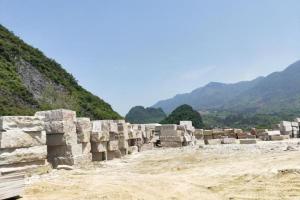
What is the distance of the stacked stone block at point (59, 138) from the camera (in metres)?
12.1

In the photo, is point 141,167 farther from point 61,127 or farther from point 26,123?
point 26,123

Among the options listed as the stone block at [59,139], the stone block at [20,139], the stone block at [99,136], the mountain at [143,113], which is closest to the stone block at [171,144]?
the stone block at [99,136]

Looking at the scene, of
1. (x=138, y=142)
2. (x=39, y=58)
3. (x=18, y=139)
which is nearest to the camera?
(x=18, y=139)

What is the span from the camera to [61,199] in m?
7.31

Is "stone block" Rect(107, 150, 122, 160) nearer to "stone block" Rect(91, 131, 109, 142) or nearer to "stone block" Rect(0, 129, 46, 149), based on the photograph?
"stone block" Rect(91, 131, 109, 142)

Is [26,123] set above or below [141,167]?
above

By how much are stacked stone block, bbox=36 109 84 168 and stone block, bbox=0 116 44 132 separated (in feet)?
5.12

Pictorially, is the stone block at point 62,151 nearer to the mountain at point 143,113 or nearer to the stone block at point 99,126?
the stone block at point 99,126

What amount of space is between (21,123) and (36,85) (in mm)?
35911

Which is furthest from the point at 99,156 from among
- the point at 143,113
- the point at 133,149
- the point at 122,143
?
the point at 143,113

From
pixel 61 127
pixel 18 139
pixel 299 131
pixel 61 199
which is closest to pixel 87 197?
pixel 61 199

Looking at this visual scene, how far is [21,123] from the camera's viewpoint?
994 cm

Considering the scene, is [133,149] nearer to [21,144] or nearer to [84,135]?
[84,135]

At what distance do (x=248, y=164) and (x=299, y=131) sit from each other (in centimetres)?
1870
